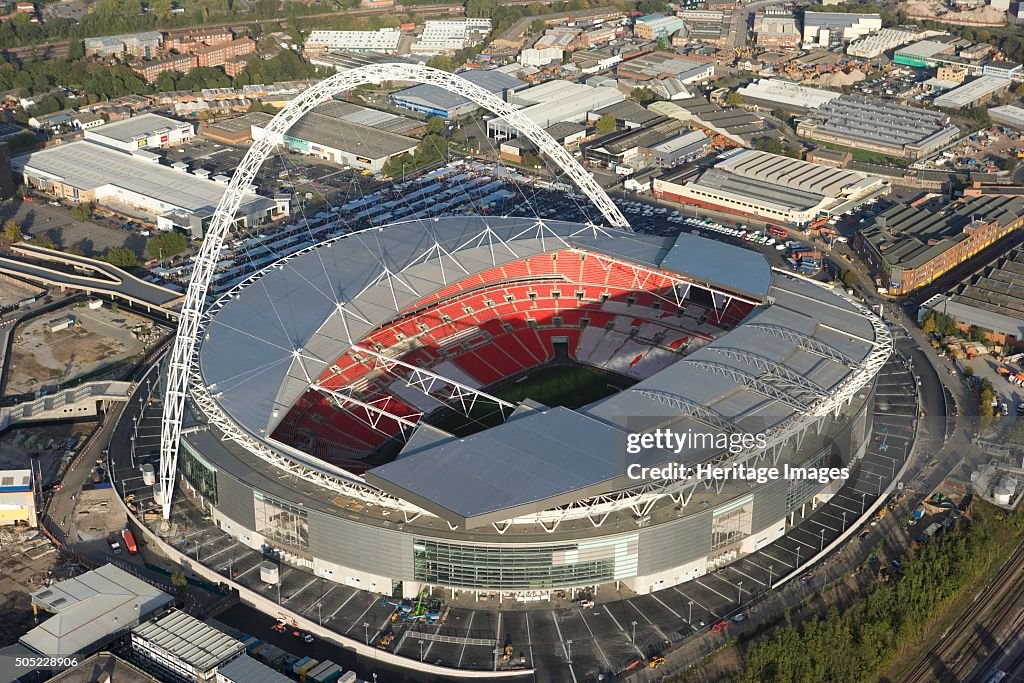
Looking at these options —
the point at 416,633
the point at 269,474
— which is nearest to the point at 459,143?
the point at 269,474

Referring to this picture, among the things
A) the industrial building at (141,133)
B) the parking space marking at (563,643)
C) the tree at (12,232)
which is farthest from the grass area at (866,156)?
the tree at (12,232)

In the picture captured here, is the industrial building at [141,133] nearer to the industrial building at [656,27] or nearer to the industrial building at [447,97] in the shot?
the industrial building at [447,97]

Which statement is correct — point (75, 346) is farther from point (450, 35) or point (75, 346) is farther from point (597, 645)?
point (450, 35)

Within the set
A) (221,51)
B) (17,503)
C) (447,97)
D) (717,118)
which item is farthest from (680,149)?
(17,503)

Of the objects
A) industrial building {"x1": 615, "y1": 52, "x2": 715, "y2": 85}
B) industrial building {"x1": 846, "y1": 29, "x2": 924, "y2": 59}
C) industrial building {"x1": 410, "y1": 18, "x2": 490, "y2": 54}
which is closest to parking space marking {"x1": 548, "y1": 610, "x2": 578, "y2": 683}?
industrial building {"x1": 615, "y1": 52, "x2": 715, "y2": 85}

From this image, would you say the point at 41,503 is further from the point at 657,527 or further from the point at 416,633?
the point at 657,527

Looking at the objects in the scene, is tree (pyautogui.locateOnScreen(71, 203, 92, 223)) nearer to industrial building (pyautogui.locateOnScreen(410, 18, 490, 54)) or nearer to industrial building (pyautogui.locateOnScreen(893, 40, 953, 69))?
industrial building (pyautogui.locateOnScreen(410, 18, 490, 54))

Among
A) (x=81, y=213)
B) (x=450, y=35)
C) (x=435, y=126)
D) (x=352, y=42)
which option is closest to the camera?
(x=81, y=213)
